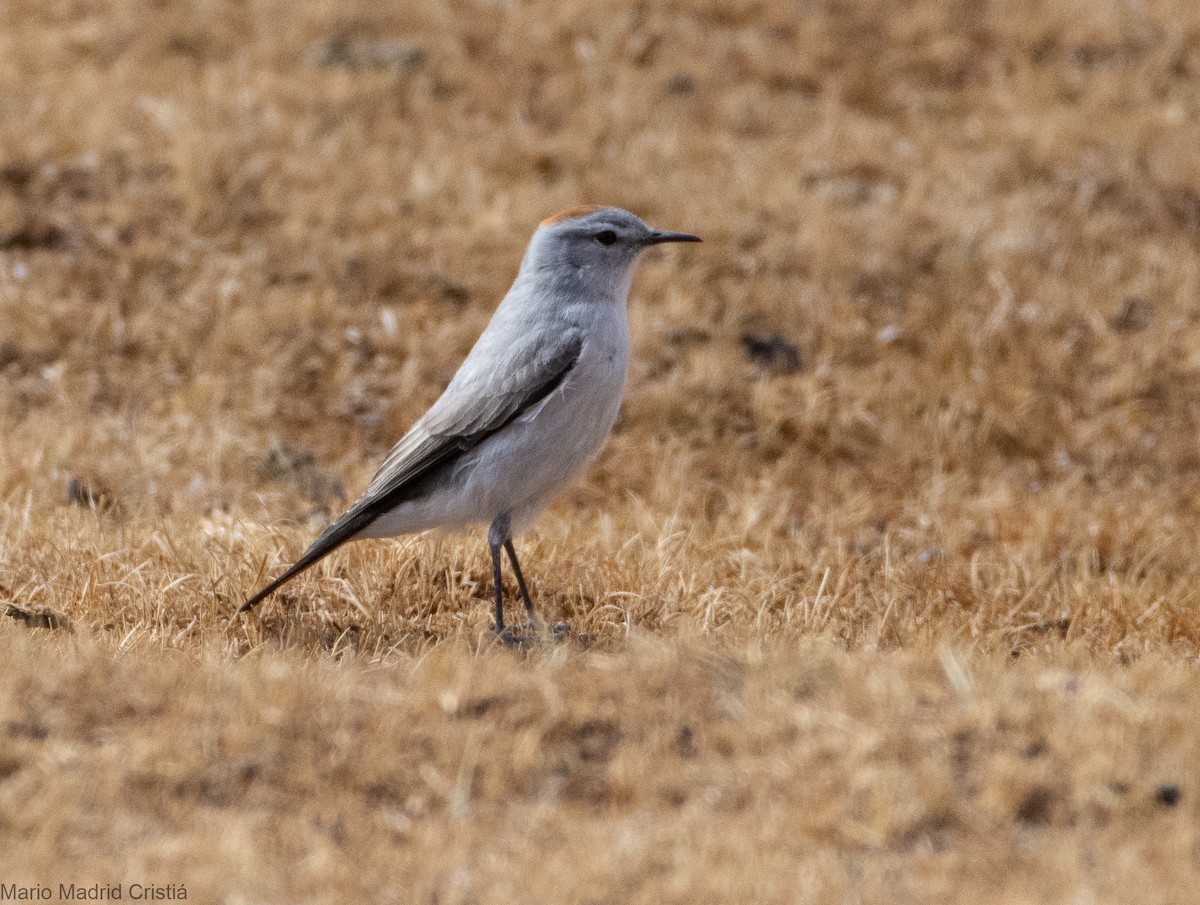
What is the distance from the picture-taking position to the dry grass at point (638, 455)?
3.89 m

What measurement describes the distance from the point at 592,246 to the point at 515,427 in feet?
2.96

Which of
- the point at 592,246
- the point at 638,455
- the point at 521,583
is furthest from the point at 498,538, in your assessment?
the point at 638,455

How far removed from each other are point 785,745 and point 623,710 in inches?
20.0

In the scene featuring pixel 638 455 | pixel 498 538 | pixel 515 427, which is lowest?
pixel 638 455

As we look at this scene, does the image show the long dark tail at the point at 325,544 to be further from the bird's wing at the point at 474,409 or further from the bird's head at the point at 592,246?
the bird's head at the point at 592,246

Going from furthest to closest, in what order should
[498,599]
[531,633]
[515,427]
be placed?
1. [515,427]
2. [498,599]
3. [531,633]

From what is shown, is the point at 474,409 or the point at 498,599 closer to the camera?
the point at 498,599

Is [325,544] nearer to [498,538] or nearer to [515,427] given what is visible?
[498,538]

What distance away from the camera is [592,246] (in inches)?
253

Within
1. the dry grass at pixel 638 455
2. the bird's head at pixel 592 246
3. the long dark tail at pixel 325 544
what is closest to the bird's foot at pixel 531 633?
the dry grass at pixel 638 455

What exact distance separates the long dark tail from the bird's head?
1.31 meters

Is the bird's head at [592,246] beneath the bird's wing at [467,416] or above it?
above

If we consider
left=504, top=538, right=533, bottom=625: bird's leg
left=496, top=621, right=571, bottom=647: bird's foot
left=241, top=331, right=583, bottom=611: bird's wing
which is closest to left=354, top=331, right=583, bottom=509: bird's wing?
left=241, top=331, right=583, bottom=611: bird's wing

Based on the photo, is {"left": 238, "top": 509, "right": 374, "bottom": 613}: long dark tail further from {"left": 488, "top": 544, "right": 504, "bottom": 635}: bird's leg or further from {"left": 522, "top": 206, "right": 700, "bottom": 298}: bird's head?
{"left": 522, "top": 206, "right": 700, "bottom": 298}: bird's head
